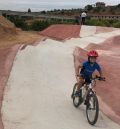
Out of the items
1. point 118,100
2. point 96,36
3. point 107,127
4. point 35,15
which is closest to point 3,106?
point 107,127

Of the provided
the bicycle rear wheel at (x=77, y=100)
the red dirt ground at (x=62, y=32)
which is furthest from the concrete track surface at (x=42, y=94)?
the red dirt ground at (x=62, y=32)

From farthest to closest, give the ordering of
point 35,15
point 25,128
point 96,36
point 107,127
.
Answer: point 35,15 < point 96,36 < point 107,127 < point 25,128

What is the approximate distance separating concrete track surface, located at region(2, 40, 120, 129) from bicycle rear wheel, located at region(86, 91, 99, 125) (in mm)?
180

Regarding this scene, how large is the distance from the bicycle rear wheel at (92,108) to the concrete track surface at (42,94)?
180mm

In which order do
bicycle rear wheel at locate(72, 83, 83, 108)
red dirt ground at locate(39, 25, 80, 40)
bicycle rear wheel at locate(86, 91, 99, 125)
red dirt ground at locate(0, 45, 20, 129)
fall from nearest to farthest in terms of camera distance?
bicycle rear wheel at locate(86, 91, 99, 125) < bicycle rear wheel at locate(72, 83, 83, 108) < red dirt ground at locate(0, 45, 20, 129) < red dirt ground at locate(39, 25, 80, 40)

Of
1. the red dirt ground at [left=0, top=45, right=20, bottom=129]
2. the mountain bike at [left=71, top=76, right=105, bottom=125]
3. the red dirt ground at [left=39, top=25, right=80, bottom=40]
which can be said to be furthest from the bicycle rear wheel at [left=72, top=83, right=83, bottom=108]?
the red dirt ground at [left=39, top=25, right=80, bottom=40]

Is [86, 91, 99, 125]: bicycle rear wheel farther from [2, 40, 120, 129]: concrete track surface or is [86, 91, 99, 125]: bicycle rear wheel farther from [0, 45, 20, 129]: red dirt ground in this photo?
[0, 45, 20, 129]: red dirt ground

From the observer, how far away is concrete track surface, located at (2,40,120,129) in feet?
41.0

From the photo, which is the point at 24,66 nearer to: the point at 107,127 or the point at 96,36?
the point at 107,127

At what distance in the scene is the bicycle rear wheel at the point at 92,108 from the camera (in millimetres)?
12244

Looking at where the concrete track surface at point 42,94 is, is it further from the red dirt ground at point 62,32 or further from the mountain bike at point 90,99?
the red dirt ground at point 62,32

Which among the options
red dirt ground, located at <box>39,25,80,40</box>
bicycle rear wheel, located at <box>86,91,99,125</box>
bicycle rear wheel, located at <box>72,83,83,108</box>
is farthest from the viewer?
red dirt ground, located at <box>39,25,80,40</box>

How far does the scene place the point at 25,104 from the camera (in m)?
13.8

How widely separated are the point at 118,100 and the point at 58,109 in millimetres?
2563
